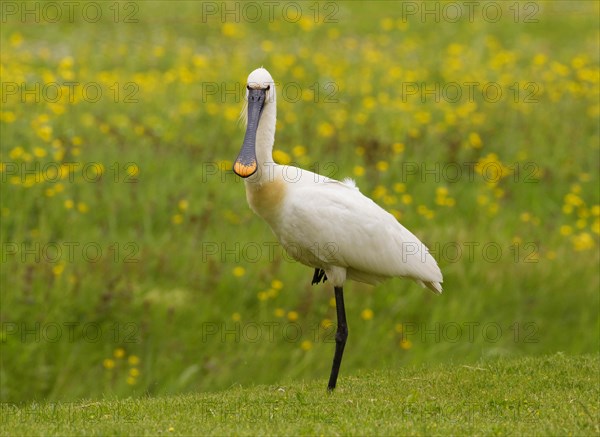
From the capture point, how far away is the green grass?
5.97 m

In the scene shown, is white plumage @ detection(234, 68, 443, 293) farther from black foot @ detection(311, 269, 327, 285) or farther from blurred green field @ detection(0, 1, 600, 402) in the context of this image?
blurred green field @ detection(0, 1, 600, 402)

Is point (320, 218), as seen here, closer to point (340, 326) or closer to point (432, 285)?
point (340, 326)

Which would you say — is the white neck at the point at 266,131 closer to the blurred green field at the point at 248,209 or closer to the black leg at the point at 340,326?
the black leg at the point at 340,326

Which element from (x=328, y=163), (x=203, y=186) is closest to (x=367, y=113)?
(x=328, y=163)

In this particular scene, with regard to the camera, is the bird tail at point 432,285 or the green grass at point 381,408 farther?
the bird tail at point 432,285

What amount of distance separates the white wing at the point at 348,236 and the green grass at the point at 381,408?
0.80 m

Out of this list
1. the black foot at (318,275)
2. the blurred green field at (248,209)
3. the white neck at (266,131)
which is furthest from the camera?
the blurred green field at (248,209)

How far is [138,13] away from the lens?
18.5m

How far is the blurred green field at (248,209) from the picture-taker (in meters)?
9.66

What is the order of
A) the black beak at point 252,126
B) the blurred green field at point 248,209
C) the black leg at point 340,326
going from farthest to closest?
the blurred green field at point 248,209
the black leg at point 340,326
the black beak at point 252,126

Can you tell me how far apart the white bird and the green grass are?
2.05 feet

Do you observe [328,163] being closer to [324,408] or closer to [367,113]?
[367,113]

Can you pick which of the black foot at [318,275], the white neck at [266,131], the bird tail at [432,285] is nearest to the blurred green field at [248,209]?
the black foot at [318,275]

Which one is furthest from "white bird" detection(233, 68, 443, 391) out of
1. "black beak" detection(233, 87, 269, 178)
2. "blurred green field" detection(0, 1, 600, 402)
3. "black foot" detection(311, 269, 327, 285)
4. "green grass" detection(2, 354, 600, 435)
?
"blurred green field" detection(0, 1, 600, 402)
